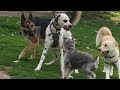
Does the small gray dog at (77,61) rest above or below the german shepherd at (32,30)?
below

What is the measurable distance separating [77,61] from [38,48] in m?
4.62

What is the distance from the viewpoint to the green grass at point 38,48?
22.2 ft

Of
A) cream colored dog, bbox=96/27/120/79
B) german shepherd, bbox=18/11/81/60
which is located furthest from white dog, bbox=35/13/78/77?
german shepherd, bbox=18/11/81/60

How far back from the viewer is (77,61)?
5.78 meters

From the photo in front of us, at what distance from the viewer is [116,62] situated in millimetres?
6680

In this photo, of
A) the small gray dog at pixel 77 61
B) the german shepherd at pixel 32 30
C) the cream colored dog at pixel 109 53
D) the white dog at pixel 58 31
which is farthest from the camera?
the german shepherd at pixel 32 30

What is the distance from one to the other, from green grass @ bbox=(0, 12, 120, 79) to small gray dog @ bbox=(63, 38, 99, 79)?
0.34 metres

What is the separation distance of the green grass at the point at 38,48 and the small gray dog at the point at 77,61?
0.34m

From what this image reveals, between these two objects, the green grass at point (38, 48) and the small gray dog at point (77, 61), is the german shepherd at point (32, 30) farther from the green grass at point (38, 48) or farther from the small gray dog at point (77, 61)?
the small gray dog at point (77, 61)

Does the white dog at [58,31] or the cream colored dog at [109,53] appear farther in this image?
the white dog at [58,31]

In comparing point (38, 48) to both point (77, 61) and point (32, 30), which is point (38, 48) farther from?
point (77, 61)

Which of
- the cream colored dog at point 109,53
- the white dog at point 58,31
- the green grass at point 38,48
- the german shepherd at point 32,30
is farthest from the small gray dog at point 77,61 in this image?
the german shepherd at point 32,30
